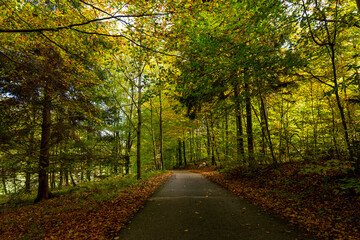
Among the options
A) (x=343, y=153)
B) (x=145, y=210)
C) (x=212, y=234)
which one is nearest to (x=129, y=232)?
(x=145, y=210)

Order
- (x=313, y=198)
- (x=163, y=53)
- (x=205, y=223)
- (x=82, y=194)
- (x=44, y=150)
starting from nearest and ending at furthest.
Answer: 1. (x=205, y=223)
2. (x=163, y=53)
3. (x=313, y=198)
4. (x=44, y=150)
5. (x=82, y=194)

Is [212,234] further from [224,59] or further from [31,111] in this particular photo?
[31,111]

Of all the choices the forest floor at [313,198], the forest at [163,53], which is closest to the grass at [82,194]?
the forest at [163,53]

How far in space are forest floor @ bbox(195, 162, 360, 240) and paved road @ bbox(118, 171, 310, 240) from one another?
571 millimetres

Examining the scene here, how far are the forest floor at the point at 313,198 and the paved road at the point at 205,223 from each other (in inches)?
22.5

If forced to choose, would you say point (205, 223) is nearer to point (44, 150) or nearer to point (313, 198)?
point (313, 198)

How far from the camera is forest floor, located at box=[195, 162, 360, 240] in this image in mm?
4066

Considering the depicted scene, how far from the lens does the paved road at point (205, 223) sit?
3.96 meters

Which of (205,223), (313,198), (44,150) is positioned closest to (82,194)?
(44,150)

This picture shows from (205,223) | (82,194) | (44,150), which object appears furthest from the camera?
(82,194)

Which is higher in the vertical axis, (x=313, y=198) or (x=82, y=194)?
(x=313, y=198)

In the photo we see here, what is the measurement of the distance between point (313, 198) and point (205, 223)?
4.16m

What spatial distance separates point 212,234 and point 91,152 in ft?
26.9

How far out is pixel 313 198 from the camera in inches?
230
